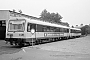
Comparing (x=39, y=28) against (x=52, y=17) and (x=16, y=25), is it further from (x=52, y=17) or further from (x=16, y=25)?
(x=52, y=17)

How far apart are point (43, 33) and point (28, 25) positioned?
4.68 metres

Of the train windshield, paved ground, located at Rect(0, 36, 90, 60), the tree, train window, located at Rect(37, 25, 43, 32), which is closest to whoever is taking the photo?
paved ground, located at Rect(0, 36, 90, 60)

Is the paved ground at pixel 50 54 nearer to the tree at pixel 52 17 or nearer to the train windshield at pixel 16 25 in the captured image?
the train windshield at pixel 16 25

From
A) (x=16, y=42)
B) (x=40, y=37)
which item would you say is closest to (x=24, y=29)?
(x=16, y=42)

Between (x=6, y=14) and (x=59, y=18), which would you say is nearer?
(x=6, y=14)

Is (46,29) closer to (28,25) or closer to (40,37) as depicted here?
(40,37)

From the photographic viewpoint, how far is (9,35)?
15.9 m

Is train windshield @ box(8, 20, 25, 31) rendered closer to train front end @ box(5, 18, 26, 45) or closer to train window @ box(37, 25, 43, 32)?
train front end @ box(5, 18, 26, 45)

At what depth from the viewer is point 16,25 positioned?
1593 centimetres

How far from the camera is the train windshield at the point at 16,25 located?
15.7 meters

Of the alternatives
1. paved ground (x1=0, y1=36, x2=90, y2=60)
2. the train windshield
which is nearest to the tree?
the train windshield

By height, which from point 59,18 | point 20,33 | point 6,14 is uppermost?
point 59,18

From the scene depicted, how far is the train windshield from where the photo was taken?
15703mm

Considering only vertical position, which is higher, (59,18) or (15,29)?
(59,18)
